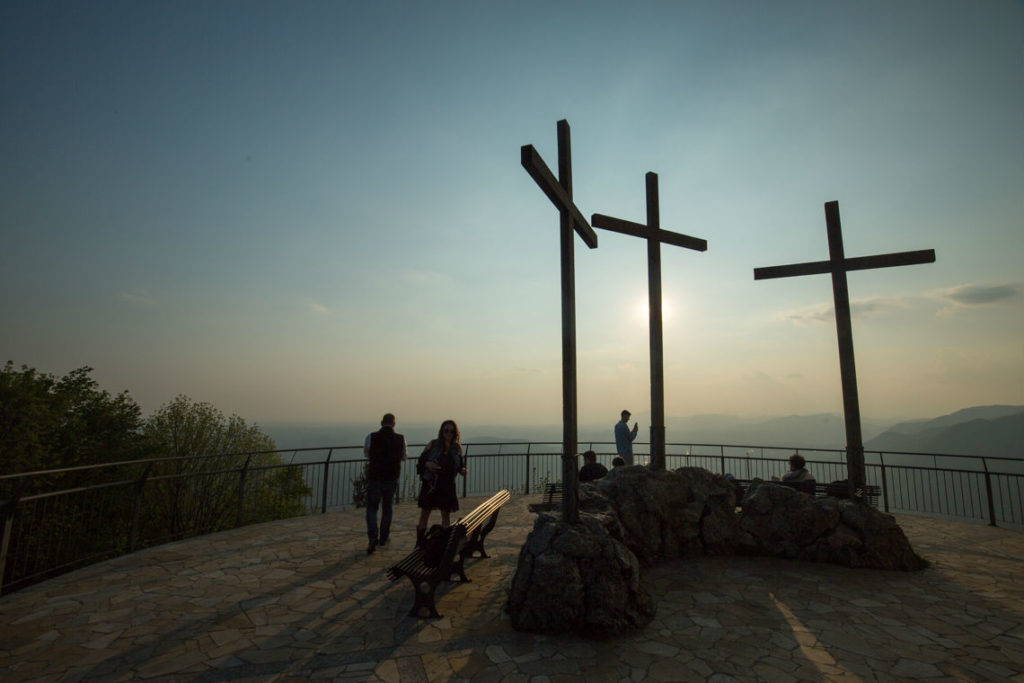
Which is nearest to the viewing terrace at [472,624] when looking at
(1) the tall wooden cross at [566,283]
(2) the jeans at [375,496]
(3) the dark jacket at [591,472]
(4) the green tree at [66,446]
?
(2) the jeans at [375,496]

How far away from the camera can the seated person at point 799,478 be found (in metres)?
7.60

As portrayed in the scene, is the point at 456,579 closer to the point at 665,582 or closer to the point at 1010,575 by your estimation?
the point at 665,582

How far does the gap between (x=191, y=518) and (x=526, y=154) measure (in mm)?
27777

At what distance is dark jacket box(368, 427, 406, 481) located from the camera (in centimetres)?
665

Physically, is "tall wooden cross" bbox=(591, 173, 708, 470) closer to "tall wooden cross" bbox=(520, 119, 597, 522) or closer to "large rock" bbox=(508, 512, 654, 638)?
"tall wooden cross" bbox=(520, 119, 597, 522)

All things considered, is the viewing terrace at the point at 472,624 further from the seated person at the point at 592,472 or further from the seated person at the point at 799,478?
the seated person at the point at 592,472

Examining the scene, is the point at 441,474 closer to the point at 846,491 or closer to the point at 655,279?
the point at 655,279

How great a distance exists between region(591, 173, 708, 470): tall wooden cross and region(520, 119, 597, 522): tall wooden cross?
1.70m

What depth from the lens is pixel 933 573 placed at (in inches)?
240

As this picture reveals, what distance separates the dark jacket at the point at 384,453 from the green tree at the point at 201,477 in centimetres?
1821

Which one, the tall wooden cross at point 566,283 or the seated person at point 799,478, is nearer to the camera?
the tall wooden cross at point 566,283

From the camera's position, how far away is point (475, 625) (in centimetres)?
445

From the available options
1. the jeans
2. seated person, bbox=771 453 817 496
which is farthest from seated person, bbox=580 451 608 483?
the jeans

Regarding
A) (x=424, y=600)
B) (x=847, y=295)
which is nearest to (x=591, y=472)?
(x=424, y=600)
